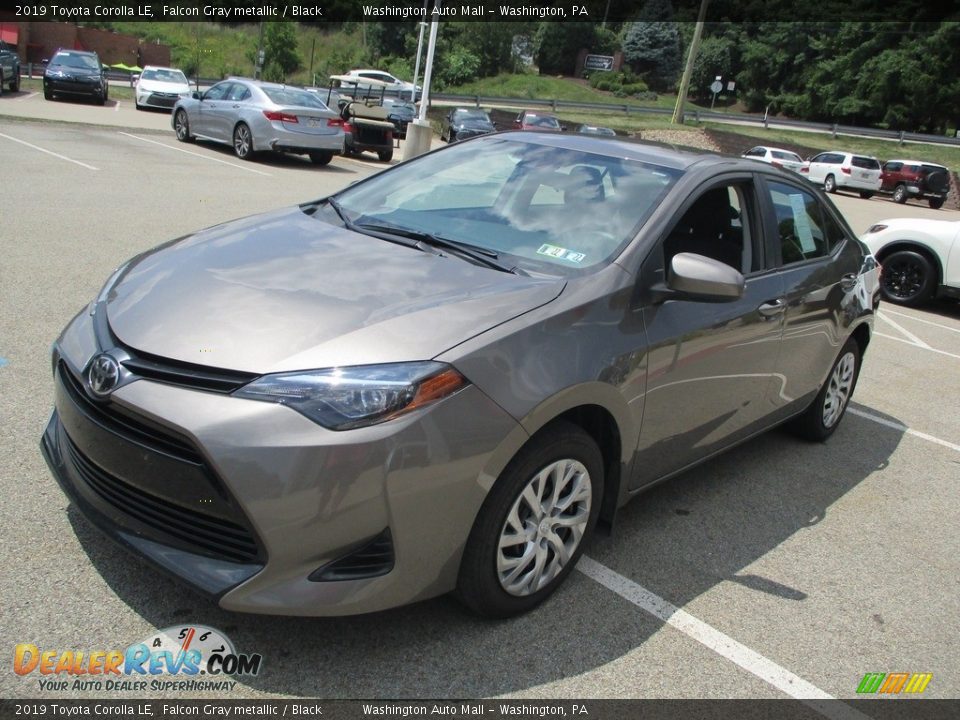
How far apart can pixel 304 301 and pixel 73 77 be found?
27776mm

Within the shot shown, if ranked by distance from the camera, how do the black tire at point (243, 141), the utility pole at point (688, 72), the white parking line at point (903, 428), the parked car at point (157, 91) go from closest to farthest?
1. the white parking line at point (903, 428)
2. the black tire at point (243, 141)
3. the parked car at point (157, 91)
4. the utility pole at point (688, 72)

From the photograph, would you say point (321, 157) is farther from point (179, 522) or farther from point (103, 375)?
point (179, 522)

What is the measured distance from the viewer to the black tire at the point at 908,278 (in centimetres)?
1062

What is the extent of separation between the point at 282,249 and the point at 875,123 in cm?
7368

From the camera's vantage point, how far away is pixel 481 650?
2.81 meters

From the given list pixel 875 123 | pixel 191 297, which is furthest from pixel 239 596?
pixel 875 123

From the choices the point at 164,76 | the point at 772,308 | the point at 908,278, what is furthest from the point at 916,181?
the point at 772,308

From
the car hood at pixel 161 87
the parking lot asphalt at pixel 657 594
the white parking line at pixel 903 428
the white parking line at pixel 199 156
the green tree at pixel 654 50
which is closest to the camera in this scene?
the parking lot asphalt at pixel 657 594

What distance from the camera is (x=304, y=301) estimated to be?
2.81 metres

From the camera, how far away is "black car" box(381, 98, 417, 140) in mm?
28281

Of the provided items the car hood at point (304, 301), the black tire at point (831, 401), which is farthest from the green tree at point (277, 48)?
the car hood at point (304, 301)

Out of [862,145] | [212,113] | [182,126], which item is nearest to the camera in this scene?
[212,113]

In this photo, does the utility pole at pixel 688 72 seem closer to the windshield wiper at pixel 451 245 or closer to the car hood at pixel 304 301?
the windshield wiper at pixel 451 245

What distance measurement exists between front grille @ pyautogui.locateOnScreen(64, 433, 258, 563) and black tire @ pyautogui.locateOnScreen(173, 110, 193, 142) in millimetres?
17456
